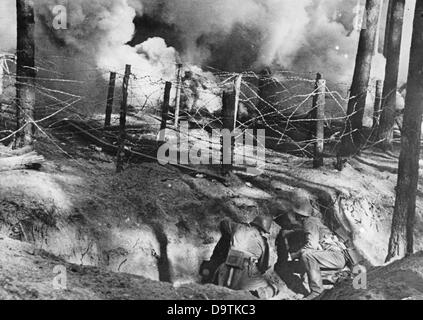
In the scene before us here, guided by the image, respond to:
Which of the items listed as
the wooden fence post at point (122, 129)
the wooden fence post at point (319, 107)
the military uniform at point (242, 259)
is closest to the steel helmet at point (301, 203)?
the wooden fence post at point (319, 107)

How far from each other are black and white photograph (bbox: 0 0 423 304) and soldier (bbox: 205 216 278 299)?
0.02m

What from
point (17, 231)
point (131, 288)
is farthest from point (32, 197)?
point (131, 288)

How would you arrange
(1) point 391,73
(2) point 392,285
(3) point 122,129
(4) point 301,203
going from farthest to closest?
(1) point 391,73 → (4) point 301,203 → (3) point 122,129 → (2) point 392,285

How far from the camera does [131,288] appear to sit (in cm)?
536

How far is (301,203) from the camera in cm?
888

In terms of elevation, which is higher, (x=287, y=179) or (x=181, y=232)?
(x=287, y=179)

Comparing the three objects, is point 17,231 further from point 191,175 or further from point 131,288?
point 191,175

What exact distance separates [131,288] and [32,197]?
2.60 m

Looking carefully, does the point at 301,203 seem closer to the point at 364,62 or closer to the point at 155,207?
the point at 155,207

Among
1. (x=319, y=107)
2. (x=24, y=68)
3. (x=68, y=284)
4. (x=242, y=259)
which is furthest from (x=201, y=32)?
(x=68, y=284)

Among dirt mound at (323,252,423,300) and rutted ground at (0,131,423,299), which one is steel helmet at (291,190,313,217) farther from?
dirt mound at (323,252,423,300)

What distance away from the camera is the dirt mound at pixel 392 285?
17.5 feet

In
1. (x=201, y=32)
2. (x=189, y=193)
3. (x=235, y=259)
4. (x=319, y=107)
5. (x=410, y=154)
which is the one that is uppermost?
(x=201, y=32)

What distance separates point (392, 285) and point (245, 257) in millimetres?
Result: 2291
